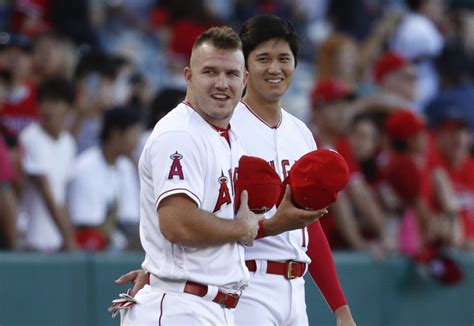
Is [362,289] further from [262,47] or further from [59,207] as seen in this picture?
[262,47]

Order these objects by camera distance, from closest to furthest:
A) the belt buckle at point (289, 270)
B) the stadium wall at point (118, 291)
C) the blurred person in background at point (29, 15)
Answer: the belt buckle at point (289, 270)
the stadium wall at point (118, 291)
the blurred person in background at point (29, 15)

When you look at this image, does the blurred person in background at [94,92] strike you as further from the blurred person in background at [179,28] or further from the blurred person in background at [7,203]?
the blurred person in background at [179,28]

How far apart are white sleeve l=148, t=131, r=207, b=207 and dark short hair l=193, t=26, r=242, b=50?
0.41 meters

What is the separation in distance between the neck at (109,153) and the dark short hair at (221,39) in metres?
3.88

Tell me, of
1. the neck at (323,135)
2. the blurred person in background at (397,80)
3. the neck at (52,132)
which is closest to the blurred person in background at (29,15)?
the neck at (52,132)

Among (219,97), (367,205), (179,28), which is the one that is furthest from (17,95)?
(219,97)

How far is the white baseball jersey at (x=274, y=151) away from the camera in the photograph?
5320 mm

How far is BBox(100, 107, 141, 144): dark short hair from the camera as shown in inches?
334

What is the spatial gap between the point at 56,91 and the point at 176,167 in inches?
159

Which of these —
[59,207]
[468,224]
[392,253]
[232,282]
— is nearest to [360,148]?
[392,253]

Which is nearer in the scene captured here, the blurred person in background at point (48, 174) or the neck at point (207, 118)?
the neck at point (207, 118)

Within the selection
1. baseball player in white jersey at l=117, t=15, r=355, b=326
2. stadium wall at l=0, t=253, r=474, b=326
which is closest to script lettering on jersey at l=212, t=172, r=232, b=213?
baseball player in white jersey at l=117, t=15, r=355, b=326

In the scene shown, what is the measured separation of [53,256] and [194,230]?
360 cm

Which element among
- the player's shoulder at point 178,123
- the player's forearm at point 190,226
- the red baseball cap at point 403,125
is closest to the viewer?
the player's forearm at point 190,226
